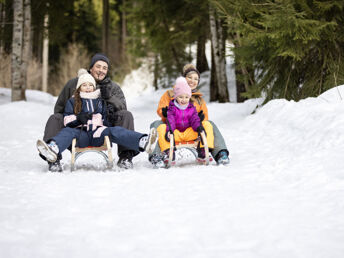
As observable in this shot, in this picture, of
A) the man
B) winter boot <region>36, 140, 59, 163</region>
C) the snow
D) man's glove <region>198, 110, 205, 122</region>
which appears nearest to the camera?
the snow

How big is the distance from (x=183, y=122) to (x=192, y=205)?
6.54ft

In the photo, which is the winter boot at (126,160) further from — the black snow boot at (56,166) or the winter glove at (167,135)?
the black snow boot at (56,166)

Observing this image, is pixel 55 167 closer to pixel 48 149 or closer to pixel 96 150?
pixel 48 149

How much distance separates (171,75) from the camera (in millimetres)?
19000

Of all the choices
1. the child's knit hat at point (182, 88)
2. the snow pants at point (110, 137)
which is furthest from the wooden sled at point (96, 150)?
the child's knit hat at point (182, 88)

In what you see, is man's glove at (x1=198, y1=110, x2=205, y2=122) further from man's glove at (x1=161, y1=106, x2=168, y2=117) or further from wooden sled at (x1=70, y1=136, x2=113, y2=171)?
wooden sled at (x1=70, y1=136, x2=113, y2=171)

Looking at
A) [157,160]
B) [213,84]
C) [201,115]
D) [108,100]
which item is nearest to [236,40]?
[201,115]

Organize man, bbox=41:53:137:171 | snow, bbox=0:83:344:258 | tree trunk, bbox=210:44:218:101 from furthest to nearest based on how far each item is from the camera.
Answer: tree trunk, bbox=210:44:218:101
man, bbox=41:53:137:171
snow, bbox=0:83:344:258

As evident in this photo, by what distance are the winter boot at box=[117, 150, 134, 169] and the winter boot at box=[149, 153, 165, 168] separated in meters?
0.25

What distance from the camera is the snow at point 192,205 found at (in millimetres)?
2447

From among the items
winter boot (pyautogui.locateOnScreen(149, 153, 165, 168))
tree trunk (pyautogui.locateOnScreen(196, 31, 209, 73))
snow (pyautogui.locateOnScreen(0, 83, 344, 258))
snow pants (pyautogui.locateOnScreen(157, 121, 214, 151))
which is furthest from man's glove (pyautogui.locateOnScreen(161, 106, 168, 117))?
tree trunk (pyautogui.locateOnScreen(196, 31, 209, 73))

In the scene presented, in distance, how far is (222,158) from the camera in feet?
16.7

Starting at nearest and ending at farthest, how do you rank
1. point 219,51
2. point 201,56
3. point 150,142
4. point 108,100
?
point 150,142 → point 108,100 → point 219,51 → point 201,56

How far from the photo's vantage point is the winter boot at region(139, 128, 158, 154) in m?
4.75
